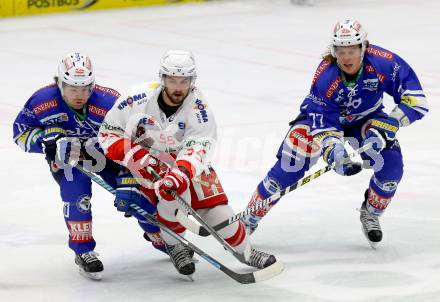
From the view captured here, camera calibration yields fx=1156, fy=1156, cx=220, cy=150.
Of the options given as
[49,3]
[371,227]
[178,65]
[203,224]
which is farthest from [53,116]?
[49,3]

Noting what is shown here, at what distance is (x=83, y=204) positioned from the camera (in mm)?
5461

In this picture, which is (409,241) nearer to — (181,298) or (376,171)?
(376,171)

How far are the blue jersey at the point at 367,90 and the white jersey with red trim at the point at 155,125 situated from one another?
2.40 feet

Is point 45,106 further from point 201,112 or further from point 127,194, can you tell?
point 201,112

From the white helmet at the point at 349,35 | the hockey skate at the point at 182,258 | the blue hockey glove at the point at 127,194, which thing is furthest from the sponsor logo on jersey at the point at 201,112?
the white helmet at the point at 349,35

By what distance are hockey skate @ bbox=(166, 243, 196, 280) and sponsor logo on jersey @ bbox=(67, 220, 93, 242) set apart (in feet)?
1.29

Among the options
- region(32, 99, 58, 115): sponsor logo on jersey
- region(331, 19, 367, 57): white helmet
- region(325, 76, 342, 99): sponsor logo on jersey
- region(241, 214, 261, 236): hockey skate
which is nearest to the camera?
region(32, 99, 58, 115): sponsor logo on jersey

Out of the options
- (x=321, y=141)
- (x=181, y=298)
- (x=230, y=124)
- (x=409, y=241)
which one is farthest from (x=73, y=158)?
(x=230, y=124)

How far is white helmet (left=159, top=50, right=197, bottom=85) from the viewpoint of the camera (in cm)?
519

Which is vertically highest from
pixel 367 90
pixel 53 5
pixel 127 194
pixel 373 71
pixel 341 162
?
pixel 373 71

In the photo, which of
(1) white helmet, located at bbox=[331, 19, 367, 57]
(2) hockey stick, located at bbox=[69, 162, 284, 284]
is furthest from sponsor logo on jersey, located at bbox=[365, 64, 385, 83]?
(2) hockey stick, located at bbox=[69, 162, 284, 284]

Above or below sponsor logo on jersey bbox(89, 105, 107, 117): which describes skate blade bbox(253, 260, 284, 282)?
below

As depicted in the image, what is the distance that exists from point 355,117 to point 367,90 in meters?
0.19

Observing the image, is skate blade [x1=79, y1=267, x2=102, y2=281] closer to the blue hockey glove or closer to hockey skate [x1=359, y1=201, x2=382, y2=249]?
the blue hockey glove
